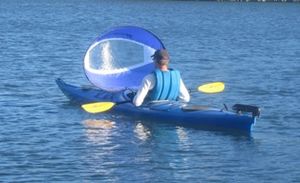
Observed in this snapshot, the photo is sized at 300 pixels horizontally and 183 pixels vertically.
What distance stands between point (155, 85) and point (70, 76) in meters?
10.00

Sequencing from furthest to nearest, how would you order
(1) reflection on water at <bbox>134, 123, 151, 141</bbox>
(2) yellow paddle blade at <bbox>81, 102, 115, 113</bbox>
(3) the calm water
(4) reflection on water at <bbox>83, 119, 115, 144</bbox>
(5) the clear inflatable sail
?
(5) the clear inflatable sail, (2) yellow paddle blade at <bbox>81, 102, 115, 113</bbox>, (1) reflection on water at <bbox>134, 123, 151, 141</bbox>, (4) reflection on water at <bbox>83, 119, 115, 144</bbox>, (3) the calm water

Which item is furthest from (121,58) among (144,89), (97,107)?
(144,89)

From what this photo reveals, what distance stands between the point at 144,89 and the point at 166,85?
45 cm

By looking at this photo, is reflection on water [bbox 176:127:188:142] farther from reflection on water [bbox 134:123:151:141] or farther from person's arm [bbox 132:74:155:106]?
person's arm [bbox 132:74:155:106]

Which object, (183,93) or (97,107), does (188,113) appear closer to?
(183,93)

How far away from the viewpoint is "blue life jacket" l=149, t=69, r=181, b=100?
18.7 metres

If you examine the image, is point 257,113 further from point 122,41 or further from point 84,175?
point 122,41

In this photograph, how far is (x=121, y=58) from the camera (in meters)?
22.3

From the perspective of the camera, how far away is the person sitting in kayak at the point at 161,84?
18625 mm

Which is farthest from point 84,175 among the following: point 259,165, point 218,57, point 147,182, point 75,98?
point 218,57

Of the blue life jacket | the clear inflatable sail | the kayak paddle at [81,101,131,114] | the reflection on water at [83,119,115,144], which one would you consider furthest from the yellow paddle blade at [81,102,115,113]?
the clear inflatable sail

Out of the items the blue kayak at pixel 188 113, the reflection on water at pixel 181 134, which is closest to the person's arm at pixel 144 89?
the blue kayak at pixel 188 113

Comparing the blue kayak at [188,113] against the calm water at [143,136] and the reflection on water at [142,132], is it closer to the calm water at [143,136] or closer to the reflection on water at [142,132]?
the calm water at [143,136]

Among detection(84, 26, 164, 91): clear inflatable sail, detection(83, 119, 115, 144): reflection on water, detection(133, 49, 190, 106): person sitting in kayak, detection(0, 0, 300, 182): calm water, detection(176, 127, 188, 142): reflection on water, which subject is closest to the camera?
detection(0, 0, 300, 182): calm water
